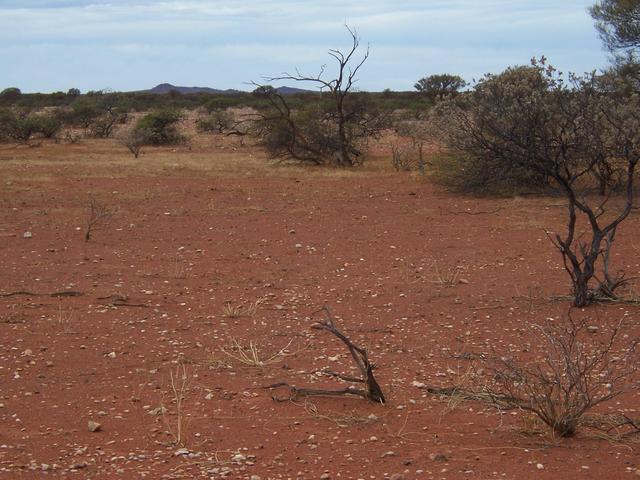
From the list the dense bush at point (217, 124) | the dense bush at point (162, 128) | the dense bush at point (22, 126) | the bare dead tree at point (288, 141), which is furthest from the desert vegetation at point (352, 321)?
the dense bush at point (217, 124)

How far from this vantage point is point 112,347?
252 inches

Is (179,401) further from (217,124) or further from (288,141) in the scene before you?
(217,124)

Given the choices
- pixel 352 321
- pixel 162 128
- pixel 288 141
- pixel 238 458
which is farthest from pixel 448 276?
pixel 162 128

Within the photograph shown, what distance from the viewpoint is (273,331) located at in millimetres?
6840

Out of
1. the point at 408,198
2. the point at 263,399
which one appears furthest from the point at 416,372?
the point at 408,198

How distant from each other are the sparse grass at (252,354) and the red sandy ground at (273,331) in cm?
5

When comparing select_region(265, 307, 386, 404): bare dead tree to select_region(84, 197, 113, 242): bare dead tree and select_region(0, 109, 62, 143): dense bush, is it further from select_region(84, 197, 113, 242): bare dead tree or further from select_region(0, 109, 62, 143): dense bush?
select_region(0, 109, 62, 143): dense bush

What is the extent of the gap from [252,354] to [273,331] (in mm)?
724

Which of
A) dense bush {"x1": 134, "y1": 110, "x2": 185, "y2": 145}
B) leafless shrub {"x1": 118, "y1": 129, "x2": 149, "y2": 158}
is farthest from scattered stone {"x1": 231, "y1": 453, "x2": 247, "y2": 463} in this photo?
dense bush {"x1": 134, "y1": 110, "x2": 185, "y2": 145}

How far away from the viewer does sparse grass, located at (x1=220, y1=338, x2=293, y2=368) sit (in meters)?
5.92

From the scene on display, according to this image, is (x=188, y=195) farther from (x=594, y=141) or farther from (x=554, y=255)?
(x=594, y=141)

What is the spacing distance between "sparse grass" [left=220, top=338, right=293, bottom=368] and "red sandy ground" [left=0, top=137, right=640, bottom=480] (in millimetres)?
52

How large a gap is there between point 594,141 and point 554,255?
104 inches

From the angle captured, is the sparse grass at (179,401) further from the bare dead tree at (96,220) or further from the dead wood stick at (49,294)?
the bare dead tree at (96,220)
